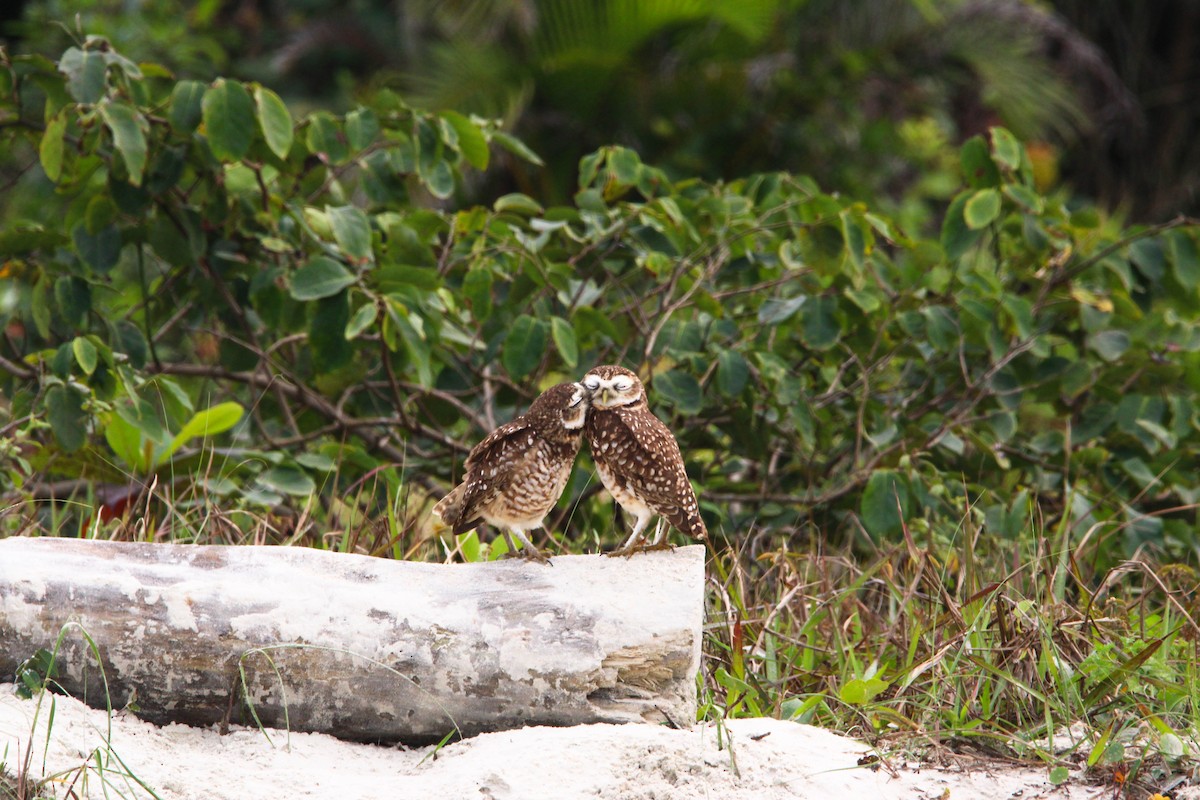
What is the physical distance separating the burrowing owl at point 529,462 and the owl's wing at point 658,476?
165 mm

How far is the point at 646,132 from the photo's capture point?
10.4 meters

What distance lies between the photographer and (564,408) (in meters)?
3.54

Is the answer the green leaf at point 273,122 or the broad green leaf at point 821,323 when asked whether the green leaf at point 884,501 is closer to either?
the broad green leaf at point 821,323

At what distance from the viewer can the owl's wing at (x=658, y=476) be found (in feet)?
11.3

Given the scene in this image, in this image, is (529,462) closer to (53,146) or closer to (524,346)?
(524,346)

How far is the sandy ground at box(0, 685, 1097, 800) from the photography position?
2701 mm

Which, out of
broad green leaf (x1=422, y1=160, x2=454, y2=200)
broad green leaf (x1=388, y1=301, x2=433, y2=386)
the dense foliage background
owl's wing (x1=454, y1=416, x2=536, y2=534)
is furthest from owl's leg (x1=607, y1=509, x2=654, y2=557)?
broad green leaf (x1=422, y1=160, x2=454, y2=200)

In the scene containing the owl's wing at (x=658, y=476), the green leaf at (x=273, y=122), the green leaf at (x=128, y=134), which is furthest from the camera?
the green leaf at (x=273, y=122)

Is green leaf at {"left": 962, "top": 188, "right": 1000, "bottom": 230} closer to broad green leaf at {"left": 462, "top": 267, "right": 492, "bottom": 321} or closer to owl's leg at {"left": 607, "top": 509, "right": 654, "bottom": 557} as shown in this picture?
broad green leaf at {"left": 462, "top": 267, "right": 492, "bottom": 321}

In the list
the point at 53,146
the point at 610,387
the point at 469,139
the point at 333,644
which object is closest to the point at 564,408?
the point at 610,387

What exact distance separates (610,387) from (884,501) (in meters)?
1.53

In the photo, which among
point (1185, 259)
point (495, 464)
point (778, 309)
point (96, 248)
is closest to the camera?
point (495, 464)

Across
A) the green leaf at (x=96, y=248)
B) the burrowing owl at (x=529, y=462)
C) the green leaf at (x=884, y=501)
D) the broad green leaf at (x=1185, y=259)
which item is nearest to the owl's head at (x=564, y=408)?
the burrowing owl at (x=529, y=462)

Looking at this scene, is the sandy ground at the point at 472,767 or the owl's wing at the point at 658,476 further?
the owl's wing at the point at 658,476
